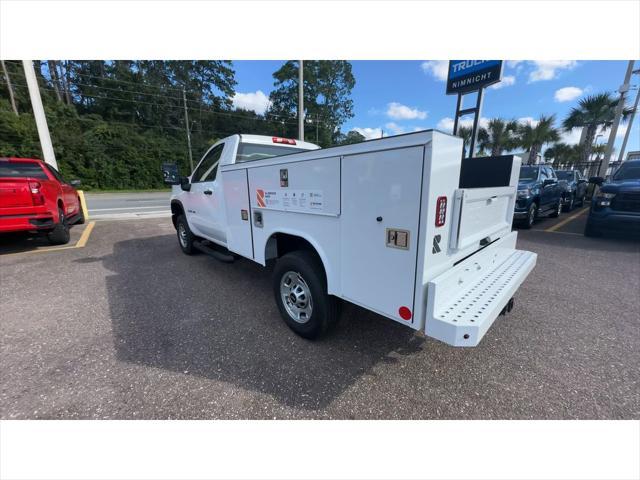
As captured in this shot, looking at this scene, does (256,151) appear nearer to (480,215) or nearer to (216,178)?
(216,178)

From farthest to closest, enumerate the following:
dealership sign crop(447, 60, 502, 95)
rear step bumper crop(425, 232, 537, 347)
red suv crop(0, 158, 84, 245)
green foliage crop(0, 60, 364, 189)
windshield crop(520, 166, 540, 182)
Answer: green foliage crop(0, 60, 364, 189) → windshield crop(520, 166, 540, 182) → dealership sign crop(447, 60, 502, 95) → red suv crop(0, 158, 84, 245) → rear step bumper crop(425, 232, 537, 347)

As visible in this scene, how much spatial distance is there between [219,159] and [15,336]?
294cm

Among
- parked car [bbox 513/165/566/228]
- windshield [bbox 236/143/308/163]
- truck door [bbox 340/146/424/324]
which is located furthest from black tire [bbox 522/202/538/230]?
truck door [bbox 340/146/424/324]

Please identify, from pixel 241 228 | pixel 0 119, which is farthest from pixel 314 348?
pixel 0 119

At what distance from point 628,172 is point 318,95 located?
3310 cm

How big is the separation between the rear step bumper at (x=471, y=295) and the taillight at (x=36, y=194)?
7.12 meters

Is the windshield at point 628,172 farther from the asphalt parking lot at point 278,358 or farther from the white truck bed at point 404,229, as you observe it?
the white truck bed at point 404,229

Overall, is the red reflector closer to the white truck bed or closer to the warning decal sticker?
the white truck bed

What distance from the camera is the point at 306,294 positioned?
2611mm

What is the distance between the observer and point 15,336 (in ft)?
9.19

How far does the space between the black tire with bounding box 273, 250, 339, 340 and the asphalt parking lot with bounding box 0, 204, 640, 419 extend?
0.59ft

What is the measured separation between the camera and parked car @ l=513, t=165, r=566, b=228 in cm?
761

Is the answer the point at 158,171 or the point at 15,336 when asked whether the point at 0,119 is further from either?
the point at 15,336

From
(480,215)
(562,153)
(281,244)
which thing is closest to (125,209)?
(281,244)
